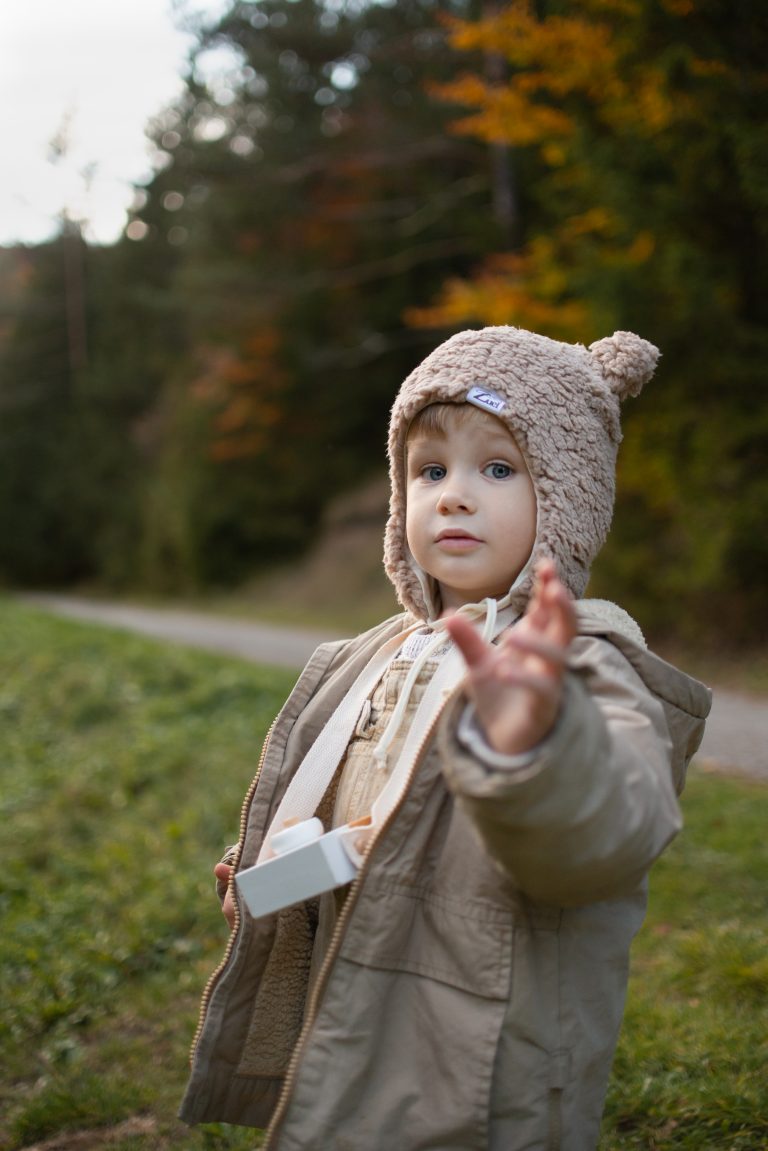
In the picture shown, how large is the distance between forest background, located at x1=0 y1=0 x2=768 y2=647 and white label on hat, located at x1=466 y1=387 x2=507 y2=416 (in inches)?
212

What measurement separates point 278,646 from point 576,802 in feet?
36.4

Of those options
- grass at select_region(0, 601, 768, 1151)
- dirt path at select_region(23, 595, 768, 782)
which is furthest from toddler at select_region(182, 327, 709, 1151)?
dirt path at select_region(23, 595, 768, 782)

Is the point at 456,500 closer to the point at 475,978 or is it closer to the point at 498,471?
the point at 498,471

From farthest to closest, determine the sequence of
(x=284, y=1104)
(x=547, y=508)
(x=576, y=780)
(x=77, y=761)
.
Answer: (x=77, y=761) < (x=547, y=508) < (x=284, y=1104) < (x=576, y=780)

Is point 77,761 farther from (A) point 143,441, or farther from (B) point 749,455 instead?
(A) point 143,441

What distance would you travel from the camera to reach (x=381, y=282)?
61.8 feet

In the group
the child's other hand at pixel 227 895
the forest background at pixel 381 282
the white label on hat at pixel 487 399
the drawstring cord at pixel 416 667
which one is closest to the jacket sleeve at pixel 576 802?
the drawstring cord at pixel 416 667

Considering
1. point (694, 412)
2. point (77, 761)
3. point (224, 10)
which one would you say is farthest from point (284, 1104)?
point (224, 10)

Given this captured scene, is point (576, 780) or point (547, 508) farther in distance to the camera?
point (547, 508)

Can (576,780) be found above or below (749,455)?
below

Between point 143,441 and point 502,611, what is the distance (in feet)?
89.2

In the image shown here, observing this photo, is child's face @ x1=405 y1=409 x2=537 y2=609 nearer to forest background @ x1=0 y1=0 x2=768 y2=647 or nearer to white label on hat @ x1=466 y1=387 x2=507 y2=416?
white label on hat @ x1=466 y1=387 x2=507 y2=416

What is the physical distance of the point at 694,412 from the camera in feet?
27.7

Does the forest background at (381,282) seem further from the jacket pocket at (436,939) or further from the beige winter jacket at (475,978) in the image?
the jacket pocket at (436,939)
